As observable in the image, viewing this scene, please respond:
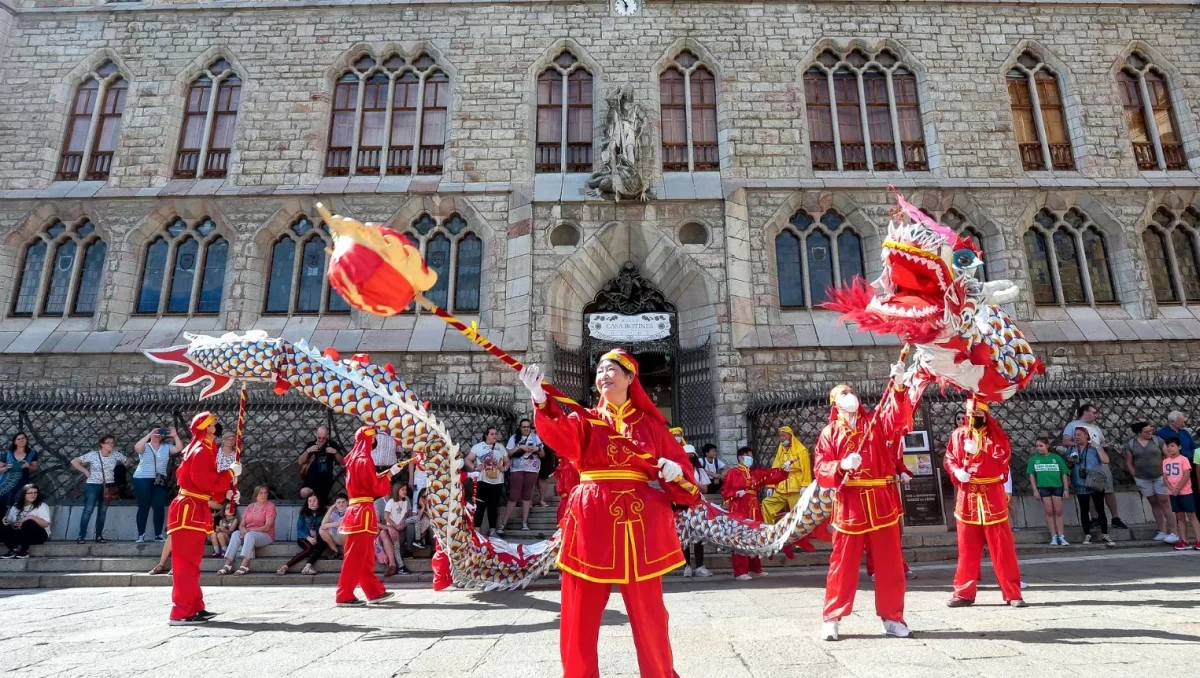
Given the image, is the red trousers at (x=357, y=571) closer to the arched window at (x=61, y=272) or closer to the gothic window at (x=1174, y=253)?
the arched window at (x=61, y=272)

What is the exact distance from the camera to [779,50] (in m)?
14.5

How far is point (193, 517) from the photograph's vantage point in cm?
548

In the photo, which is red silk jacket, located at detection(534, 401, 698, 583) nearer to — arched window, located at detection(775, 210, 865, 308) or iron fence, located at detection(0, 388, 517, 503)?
iron fence, located at detection(0, 388, 517, 503)

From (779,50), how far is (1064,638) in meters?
13.8

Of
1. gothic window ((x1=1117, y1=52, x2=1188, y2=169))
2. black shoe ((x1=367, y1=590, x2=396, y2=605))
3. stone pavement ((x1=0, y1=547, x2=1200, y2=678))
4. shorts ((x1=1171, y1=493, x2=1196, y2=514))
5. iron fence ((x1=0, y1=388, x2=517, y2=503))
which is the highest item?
gothic window ((x1=1117, y1=52, x2=1188, y2=169))

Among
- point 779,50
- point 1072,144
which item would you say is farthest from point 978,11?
point 779,50

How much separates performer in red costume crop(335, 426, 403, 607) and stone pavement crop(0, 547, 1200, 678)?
0.26m

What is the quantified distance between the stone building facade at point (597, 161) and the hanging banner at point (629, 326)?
31 centimetres

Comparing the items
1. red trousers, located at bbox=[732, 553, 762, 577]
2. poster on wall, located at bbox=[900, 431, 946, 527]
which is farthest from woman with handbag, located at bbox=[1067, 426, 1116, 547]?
red trousers, located at bbox=[732, 553, 762, 577]

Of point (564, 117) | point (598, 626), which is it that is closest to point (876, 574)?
point (598, 626)

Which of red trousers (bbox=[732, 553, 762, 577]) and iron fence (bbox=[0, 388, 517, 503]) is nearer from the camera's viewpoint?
red trousers (bbox=[732, 553, 762, 577])

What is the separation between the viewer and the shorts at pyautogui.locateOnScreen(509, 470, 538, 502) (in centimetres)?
908

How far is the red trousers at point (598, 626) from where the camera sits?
262 cm

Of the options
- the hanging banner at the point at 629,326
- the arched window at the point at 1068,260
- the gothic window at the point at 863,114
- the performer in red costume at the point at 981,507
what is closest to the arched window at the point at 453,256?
the hanging banner at the point at 629,326
